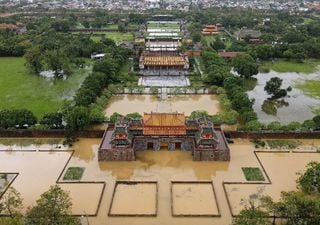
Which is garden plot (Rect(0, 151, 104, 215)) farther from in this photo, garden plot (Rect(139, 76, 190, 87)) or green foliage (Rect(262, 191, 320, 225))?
garden plot (Rect(139, 76, 190, 87))

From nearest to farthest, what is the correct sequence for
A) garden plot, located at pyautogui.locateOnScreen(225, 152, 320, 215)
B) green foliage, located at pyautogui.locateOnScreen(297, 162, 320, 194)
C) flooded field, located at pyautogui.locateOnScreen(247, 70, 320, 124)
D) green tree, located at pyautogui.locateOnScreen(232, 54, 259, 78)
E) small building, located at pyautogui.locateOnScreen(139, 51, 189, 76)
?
green foliage, located at pyautogui.locateOnScreen(297, 162, 320, 194), garden plot, located at pyautogui.locateOnScreen(225, 152, 320, 215), flooded field, located at pyautogui.locateOnScreen(247, 70, 320, 124), green tree, located at pyautogui.locateOnScreen(232, 54, 259, 78), small building, located at pyautogui.locateOnScreen(139, 51, 189, 76)

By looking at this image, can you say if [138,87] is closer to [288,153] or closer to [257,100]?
[257,100]

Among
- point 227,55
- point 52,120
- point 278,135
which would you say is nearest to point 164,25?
point 227,55

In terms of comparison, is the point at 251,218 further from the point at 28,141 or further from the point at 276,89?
the point at 276,89

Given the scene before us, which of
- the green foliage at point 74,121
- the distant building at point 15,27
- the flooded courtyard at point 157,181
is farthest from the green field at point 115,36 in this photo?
the flooded courtyard at point 157,181

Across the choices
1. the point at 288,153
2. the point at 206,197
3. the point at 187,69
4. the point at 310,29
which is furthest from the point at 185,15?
the point at 206,197

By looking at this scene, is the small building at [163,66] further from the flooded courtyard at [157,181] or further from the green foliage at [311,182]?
the green foliage at [311,182]

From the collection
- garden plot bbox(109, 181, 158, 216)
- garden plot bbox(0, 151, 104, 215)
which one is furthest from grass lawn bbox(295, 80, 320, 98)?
garden plot bbox(0, 151, 104, 215)
